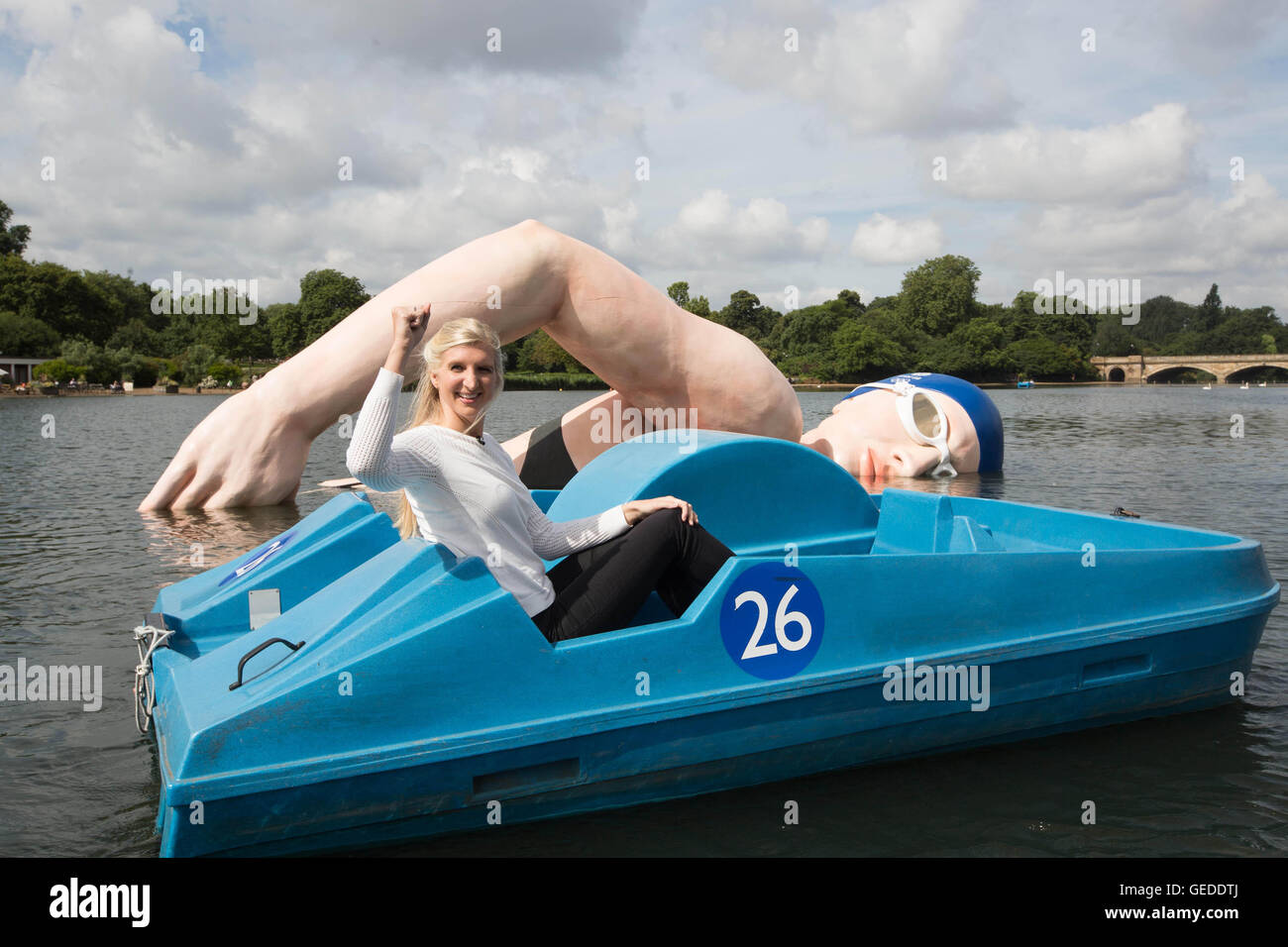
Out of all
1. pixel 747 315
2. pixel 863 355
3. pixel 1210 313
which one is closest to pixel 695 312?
pixel 863 355

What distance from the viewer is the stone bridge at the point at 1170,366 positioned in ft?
244

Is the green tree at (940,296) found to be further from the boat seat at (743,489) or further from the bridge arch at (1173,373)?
the boat seat at (743,489)

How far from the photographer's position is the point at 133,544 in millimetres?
7863

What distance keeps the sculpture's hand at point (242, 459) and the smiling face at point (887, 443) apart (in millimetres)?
6457

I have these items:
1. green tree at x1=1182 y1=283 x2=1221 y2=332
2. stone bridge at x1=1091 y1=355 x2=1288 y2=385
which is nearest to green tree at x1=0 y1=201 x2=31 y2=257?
stone bridge at x1=1091 y1=355 x2=1288 y2=385

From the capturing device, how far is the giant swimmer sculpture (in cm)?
737

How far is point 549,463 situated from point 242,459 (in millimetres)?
2545

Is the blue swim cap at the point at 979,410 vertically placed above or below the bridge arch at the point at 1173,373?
below

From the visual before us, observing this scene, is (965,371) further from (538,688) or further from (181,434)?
(538,688)

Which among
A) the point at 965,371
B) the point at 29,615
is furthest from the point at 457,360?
the point at 965,371

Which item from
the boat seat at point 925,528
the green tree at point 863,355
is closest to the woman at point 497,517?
the boat seat at point 925,528

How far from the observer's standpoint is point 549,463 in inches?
335

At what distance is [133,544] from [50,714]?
13.6 ft
